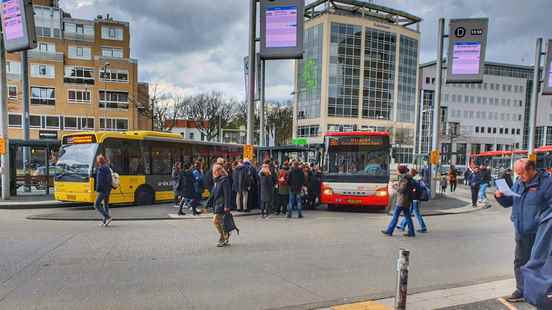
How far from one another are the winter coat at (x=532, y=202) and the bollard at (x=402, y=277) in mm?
1639

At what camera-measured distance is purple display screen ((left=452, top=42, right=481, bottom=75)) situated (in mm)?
17406

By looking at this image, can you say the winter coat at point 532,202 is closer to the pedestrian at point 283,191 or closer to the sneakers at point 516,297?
the sneakers at point 516,297

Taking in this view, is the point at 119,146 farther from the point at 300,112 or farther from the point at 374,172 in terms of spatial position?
the point at 300,112

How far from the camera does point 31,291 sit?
4.95 meters

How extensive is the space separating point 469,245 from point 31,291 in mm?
8416

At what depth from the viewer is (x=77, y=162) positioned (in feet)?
42.6

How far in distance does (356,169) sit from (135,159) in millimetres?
8433

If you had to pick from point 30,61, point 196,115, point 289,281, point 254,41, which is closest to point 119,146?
point 254,41

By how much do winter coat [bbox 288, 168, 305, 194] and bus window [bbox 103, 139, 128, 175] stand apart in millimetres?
6386

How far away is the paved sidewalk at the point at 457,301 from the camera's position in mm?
4500

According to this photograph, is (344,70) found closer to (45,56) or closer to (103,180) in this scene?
(45,56)

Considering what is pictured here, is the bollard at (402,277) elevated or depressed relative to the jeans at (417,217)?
elevated

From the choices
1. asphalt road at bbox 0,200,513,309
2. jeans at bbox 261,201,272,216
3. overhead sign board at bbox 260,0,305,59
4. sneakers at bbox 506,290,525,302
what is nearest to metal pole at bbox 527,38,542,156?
asphalt road at bbox 0,200,513,309

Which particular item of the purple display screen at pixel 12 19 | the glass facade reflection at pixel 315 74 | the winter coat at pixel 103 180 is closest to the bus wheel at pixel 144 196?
the winter coat at pixel 103 180
